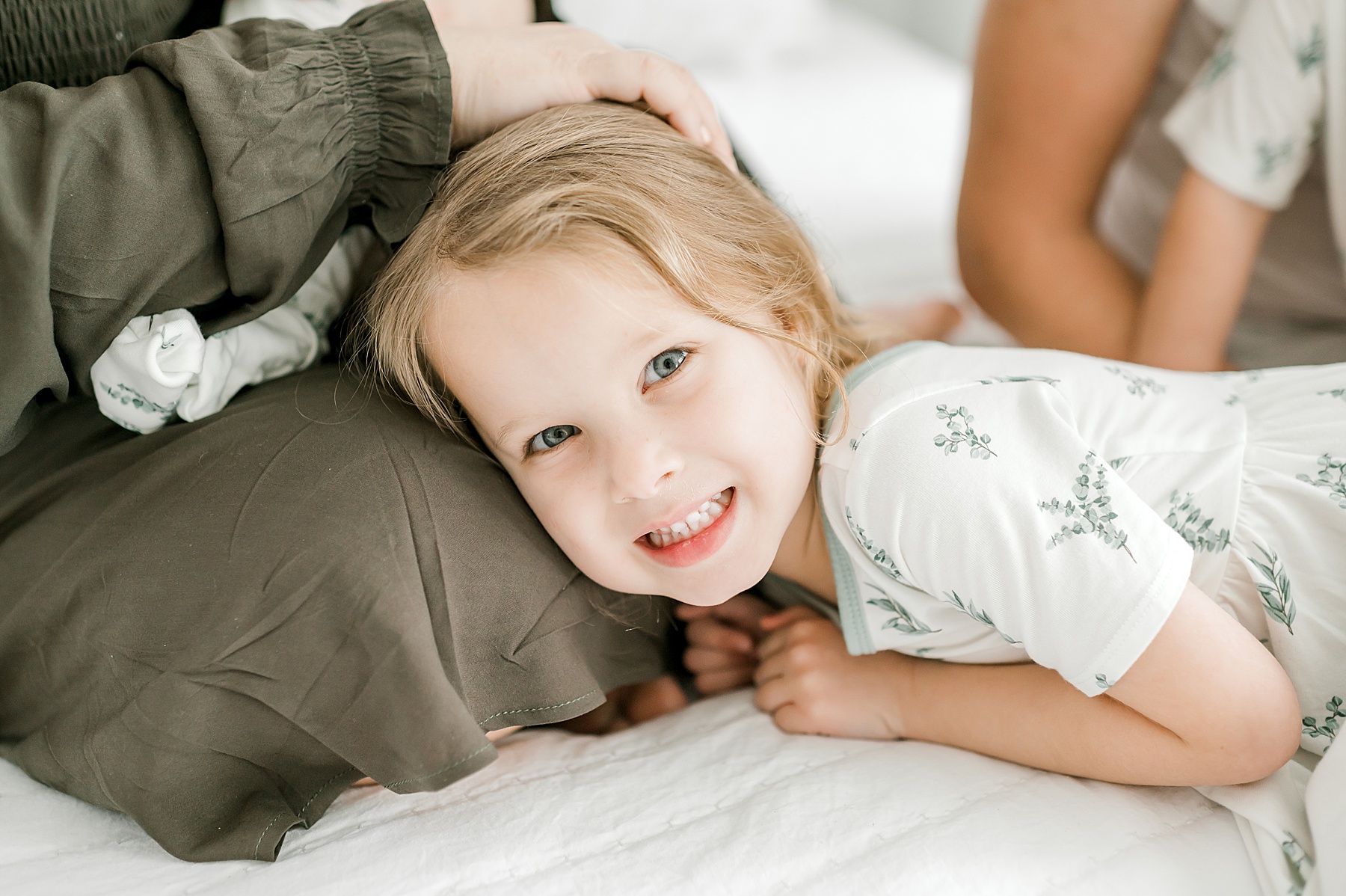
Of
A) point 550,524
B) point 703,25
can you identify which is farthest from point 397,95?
point 703,25

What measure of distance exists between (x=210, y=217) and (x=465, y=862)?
0.45 m

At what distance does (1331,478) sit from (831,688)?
41 cm

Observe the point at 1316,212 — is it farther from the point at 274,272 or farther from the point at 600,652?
the point at 274,272

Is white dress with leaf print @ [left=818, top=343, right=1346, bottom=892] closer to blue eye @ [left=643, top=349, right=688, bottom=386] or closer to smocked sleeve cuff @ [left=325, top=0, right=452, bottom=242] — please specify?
blue eye @ [left=643, top=349, right=688, bottom=386]

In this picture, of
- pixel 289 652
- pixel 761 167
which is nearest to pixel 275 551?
pixel 289 652

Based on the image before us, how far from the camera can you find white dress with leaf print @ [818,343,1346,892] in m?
0.64

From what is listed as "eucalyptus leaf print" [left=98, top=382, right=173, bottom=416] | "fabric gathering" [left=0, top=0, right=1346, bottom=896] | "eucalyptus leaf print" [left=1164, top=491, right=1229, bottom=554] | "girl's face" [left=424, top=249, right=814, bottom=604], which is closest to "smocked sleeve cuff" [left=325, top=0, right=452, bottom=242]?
"fabric gathering" [left=0, top=0, right=1346, bottom=896]

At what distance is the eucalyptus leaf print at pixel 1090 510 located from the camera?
639 millimetres

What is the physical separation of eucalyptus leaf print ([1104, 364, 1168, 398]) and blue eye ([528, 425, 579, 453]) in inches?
17.5

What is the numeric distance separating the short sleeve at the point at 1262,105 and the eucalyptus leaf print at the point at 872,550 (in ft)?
1.91

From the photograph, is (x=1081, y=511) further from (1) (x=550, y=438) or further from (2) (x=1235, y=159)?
(2) (x=1235, y=159)

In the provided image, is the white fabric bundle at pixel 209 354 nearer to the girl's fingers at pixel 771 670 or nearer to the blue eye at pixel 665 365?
the blue eye at pixel 665 365

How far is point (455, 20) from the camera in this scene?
3.05ft

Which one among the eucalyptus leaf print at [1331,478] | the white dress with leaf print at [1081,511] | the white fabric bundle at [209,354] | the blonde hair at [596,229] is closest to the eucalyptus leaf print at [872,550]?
the white dress with leaf print at [1081,511]
